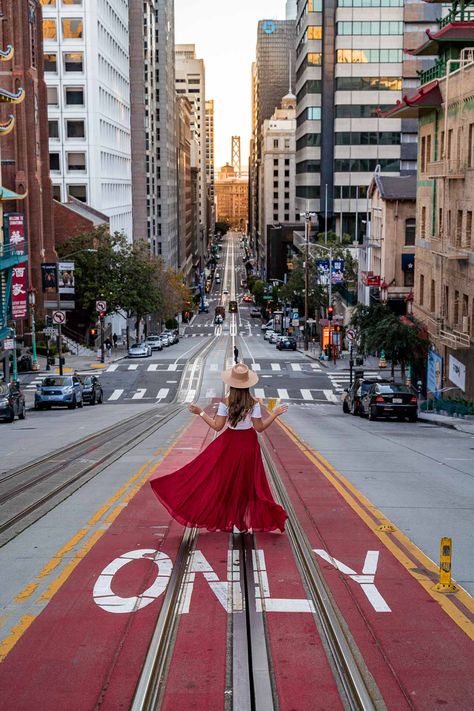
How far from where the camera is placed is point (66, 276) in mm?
62844

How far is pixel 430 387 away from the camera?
43719 mm

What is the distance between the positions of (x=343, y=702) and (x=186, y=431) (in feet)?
64.9

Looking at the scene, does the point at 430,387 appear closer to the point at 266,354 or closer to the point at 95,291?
the point at 266,354

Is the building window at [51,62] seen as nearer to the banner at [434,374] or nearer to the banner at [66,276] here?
the banner at [66,276]

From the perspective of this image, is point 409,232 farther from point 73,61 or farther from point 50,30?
point 50,30

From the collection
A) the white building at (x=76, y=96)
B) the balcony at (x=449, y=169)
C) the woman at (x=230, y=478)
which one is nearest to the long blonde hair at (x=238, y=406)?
the woman at (x=230, y=478)

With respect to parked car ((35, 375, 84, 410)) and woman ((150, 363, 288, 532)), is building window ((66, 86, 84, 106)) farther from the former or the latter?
woman ((150, 363, 288, 532))

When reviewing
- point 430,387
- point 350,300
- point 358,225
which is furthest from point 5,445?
point 358,225

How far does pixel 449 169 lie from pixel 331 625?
110 feet

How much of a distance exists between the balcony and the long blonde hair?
29.3m

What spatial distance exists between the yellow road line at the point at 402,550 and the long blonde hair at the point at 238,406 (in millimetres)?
2230

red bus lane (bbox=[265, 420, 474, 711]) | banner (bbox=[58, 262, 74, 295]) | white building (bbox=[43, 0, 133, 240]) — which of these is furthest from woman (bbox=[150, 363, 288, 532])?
white building (bbox=[43, 0, 133, 240])

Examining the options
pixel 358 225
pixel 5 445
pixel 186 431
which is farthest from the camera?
pixel 358 225

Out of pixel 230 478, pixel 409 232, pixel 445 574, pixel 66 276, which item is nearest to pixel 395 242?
pixel 409 232
